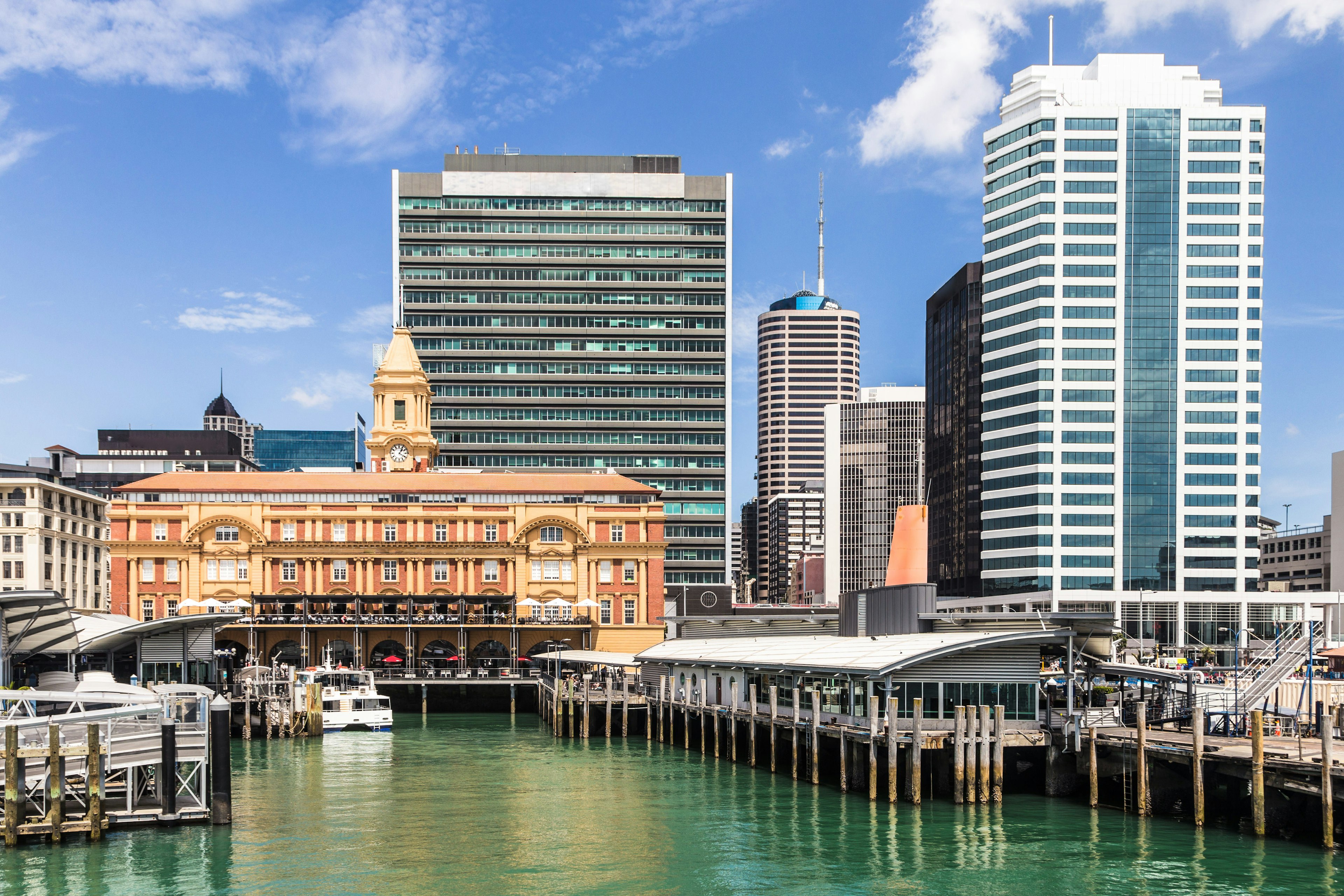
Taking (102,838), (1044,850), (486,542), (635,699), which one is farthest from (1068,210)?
(102,838)

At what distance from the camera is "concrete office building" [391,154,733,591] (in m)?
188

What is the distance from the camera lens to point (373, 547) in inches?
5364

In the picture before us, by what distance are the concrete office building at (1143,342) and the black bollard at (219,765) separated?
→ 12539cm

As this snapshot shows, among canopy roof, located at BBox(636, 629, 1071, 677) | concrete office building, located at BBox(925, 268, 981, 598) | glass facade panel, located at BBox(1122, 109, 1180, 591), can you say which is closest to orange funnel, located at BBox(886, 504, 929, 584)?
canopy roof, located at BBox(636, 629, 1071, 677)

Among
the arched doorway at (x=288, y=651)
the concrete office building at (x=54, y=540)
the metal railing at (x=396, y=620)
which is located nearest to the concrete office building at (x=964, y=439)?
the metal railing at (x=396, y=620)

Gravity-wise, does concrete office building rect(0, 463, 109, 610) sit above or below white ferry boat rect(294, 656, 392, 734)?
above

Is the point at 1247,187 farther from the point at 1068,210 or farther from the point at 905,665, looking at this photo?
the point at 905,665

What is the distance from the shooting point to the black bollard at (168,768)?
45.4 m

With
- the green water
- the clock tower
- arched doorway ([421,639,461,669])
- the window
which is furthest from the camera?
the clock tower

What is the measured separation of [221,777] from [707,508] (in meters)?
141

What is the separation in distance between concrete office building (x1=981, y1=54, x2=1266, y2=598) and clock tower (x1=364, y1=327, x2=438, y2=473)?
68.8m

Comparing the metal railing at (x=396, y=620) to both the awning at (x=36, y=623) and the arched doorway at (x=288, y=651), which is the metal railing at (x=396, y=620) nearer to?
the arched doorway at (x=288, y=651)

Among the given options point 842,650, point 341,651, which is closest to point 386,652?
point 341,651

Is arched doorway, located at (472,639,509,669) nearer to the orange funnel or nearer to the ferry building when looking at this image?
the ferry building
